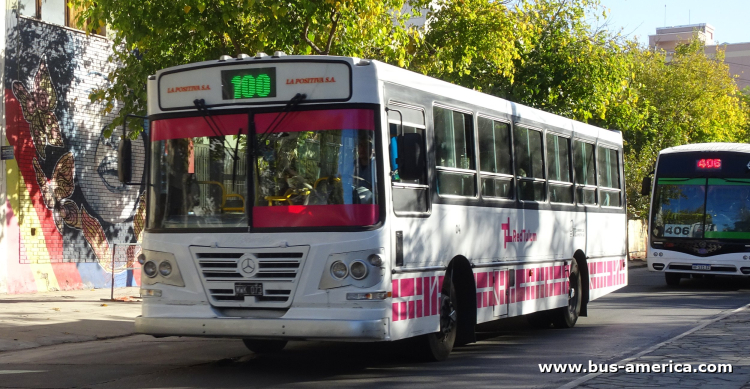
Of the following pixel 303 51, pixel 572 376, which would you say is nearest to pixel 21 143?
pixel 303 51

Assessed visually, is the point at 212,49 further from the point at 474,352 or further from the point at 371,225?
the point at 371,225

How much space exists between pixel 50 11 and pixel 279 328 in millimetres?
13207

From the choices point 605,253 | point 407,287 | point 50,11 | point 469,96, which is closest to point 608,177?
point 605,253

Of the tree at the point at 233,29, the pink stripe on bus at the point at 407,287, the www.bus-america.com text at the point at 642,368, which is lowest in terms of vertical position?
the www.bus-america.com text at the point at 642,368

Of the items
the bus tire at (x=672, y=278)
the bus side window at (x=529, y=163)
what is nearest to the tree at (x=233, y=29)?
the bus side window at (x=529, y=163)

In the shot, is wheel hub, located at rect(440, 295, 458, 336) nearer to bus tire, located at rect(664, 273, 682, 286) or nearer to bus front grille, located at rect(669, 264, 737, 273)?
bus front grille, located at rect(669, 264, 737, 273)

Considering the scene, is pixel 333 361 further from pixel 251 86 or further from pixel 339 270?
pixel 251 86

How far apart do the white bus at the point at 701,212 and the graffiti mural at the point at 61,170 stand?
1204cm

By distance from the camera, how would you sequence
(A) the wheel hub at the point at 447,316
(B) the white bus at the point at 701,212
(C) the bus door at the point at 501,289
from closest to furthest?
(A) the wheel hub at the point at 447,316 < (C) the bus door at the point at 501,289 < (B) the white bus at the point at 701,212

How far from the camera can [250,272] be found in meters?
8.76

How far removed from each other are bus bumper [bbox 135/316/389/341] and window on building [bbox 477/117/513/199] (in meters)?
3.04

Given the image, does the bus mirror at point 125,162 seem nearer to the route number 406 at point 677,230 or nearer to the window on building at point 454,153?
the window on building at point 454,153

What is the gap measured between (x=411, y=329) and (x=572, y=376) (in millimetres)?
1537

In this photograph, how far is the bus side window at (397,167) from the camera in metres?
8.91
